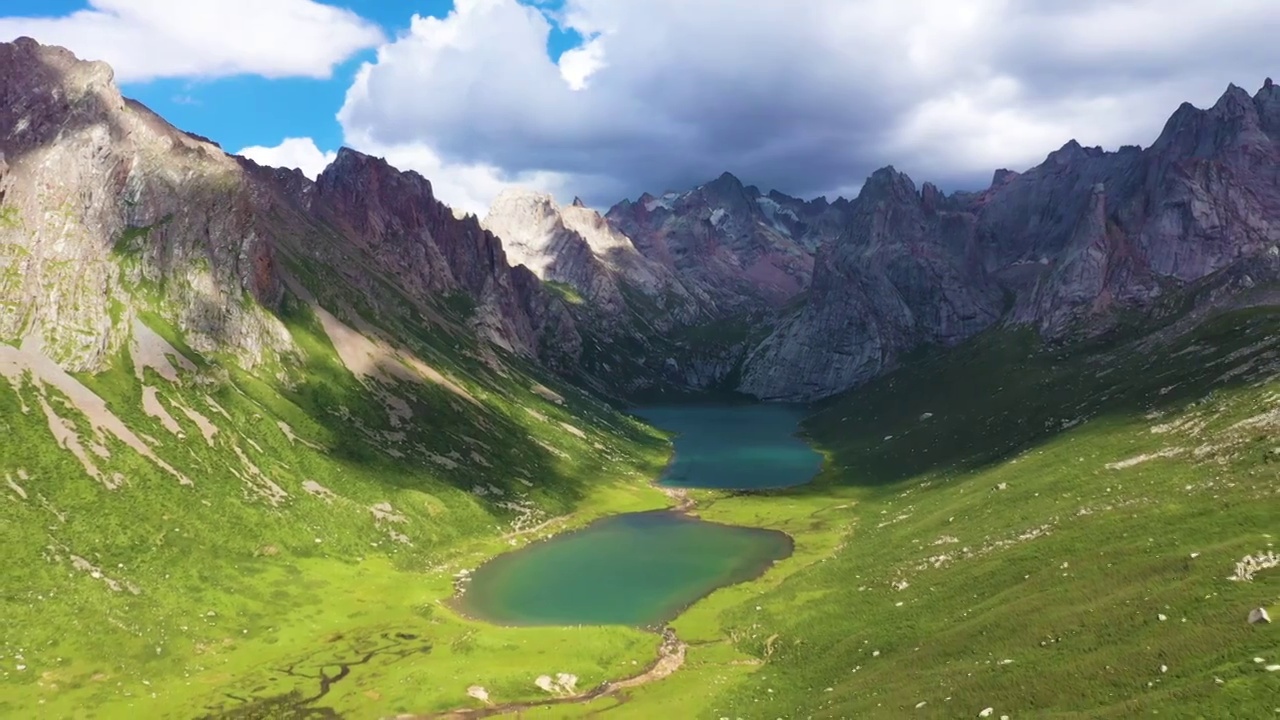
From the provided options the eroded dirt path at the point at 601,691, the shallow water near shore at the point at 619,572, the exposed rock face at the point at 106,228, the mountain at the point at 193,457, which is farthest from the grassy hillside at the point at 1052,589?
the exposed rock face at the point at 106,228

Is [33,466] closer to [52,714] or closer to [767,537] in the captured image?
[52,714]

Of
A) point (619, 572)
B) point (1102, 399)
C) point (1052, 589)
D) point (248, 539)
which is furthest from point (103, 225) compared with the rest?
point (1102, 399)

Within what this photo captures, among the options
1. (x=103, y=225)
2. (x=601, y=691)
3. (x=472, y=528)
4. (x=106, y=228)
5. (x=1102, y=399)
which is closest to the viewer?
(x=601, y=691)

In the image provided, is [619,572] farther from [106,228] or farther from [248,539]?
[106,228]

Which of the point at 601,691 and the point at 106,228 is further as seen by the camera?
the point at 106,228

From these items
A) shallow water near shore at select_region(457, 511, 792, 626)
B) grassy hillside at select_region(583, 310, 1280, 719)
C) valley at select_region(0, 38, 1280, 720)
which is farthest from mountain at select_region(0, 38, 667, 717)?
grassy hillside at select_region(583, 310, 1280, 719)

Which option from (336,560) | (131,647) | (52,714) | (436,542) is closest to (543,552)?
(436,542)

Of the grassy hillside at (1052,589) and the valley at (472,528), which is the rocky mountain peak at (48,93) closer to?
the valley at (472,528)
